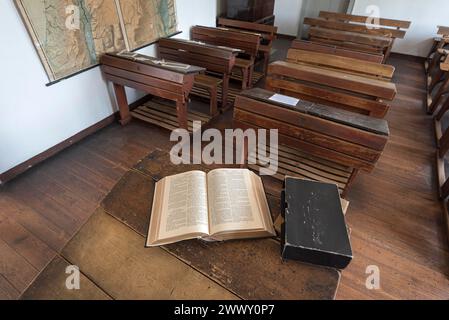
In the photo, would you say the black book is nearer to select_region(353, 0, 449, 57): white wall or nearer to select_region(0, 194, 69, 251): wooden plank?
select_region(0, 194, 69, 251): wooden plank

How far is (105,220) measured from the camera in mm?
862

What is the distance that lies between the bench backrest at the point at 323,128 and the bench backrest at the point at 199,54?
1111mm

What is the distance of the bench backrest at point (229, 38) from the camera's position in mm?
3166

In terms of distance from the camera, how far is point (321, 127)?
1.48 m

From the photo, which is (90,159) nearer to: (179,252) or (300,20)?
(179,252)

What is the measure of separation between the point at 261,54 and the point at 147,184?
3936 mm

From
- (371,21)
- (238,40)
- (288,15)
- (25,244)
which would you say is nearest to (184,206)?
(25,244)

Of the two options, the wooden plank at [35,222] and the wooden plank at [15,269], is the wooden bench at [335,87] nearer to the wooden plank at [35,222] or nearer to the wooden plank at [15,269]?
the wooden plank at [35,222]

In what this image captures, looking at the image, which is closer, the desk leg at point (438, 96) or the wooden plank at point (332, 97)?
the wooden plank at point (332, 97)

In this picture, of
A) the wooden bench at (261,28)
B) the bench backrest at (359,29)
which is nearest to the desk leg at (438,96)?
the bench backrest at (359,29)

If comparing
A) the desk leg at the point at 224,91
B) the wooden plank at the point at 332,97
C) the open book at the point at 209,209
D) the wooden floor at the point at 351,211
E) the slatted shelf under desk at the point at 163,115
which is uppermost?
the open book at the point at 209,209

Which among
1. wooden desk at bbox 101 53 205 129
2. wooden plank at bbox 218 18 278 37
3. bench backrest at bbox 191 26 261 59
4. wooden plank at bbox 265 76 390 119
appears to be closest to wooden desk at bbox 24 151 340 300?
wooden desk at bbox 101 53 205 129

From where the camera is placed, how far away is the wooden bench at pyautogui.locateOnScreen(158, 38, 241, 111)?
8.77ft

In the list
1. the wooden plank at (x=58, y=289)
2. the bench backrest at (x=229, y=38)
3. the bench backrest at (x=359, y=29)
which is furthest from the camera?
the bench backrest at (x=359, y=29)
